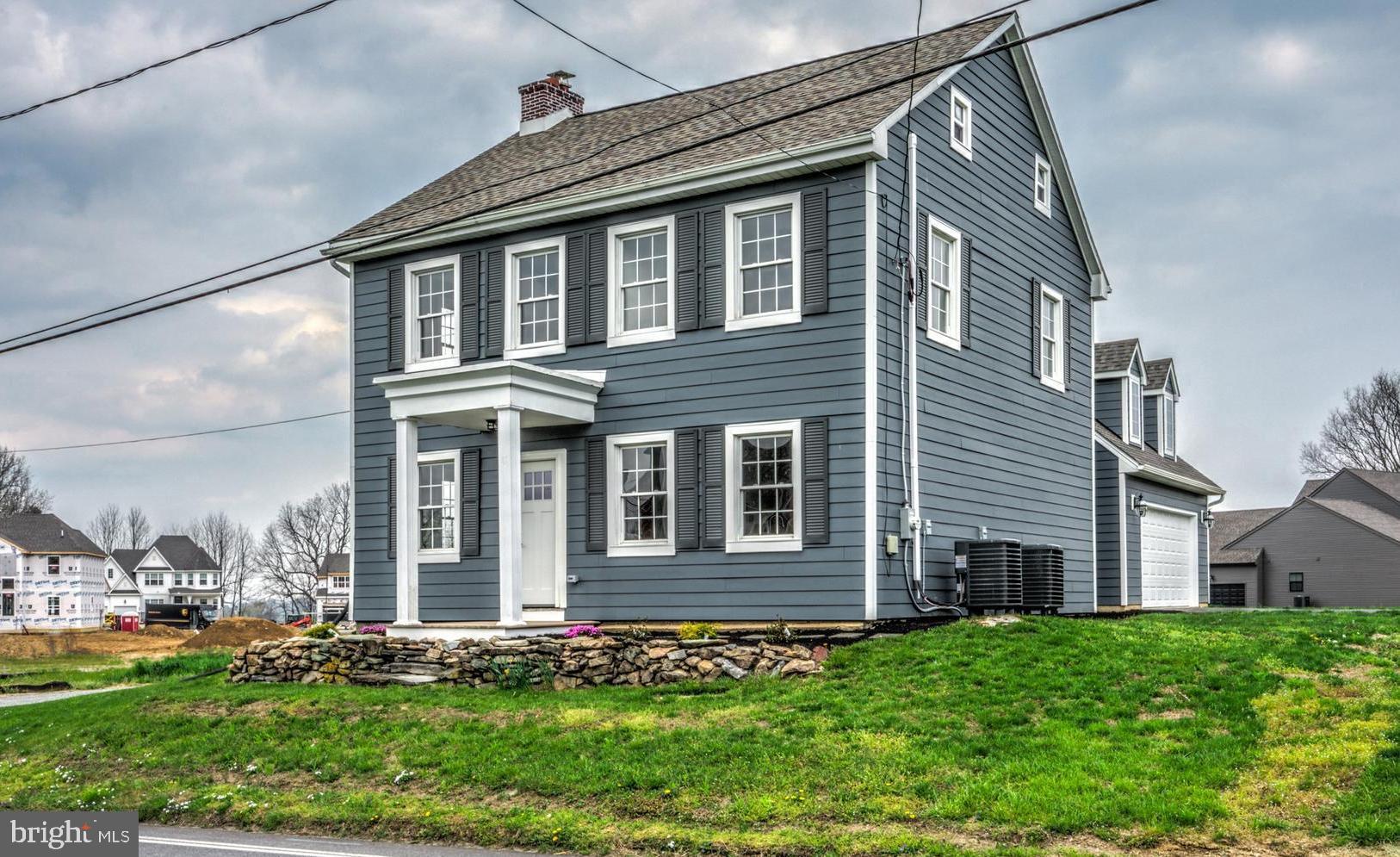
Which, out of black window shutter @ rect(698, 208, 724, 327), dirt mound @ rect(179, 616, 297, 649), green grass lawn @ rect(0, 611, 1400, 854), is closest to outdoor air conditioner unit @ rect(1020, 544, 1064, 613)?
green grass lawn @ rect(0, 611, 1400, 854)

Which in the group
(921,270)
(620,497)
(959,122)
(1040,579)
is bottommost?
(1040,579)

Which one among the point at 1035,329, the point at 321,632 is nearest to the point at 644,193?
the point at 1035,329

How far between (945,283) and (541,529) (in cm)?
654

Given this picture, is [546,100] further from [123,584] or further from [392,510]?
[123,584]

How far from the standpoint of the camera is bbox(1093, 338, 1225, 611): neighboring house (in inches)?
912

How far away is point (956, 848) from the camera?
27.5 ft

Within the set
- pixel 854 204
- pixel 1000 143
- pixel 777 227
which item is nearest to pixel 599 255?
pixel 777 227

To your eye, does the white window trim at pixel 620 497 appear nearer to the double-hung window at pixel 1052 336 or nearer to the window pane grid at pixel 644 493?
the window pane grid at pixel 644 493

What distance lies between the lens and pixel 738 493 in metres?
16.4

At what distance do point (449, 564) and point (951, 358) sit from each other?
7788mm

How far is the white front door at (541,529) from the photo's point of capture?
702 inches

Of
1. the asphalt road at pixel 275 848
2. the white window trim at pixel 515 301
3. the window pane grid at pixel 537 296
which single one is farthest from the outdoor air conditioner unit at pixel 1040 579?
the asphalt road at pixel 275 848

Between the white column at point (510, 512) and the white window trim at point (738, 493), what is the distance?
2.63m

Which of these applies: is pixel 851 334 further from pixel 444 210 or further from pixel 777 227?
pixel 444 210
